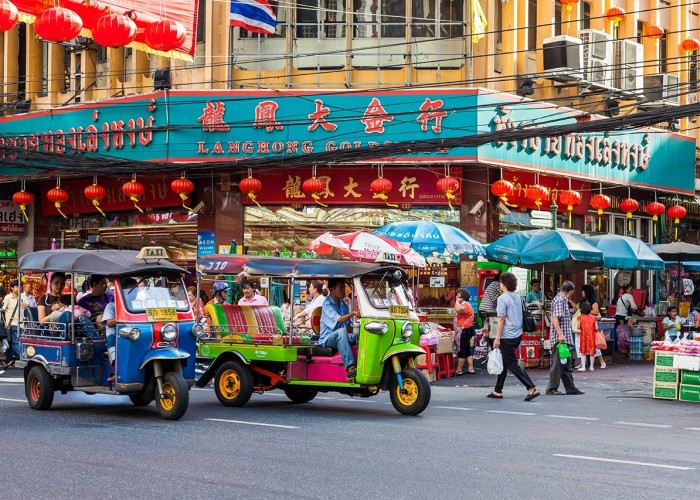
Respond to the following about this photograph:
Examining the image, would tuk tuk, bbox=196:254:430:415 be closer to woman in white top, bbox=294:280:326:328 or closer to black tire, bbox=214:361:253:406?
black tire, bbox=214:361:253:406

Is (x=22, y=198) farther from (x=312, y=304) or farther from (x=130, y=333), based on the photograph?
(x=130, y=333)

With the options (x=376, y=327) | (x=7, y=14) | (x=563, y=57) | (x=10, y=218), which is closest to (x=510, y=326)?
(x=376, y=327)

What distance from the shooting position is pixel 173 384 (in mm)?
13711

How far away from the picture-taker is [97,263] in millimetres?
14500

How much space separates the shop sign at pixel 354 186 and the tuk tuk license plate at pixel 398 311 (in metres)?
11.9

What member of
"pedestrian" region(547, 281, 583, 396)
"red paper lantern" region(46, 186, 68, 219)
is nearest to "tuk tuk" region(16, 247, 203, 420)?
"pedestrian" region(547, 281, 583, 396)

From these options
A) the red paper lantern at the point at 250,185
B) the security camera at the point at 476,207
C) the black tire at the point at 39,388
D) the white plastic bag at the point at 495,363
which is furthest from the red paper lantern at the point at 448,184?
the black tire at the point at 39,388

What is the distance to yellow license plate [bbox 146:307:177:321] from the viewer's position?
14172 mm

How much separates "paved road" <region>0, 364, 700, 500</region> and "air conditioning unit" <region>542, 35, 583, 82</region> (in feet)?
40.0

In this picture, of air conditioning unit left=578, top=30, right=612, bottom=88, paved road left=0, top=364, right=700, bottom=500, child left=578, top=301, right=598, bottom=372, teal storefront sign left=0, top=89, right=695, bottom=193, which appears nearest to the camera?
paved road left=0, top=364, right=700, bottom=500

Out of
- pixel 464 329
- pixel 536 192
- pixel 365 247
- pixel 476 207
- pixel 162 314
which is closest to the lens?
pixel 162 314

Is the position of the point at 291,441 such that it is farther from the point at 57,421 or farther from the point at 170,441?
the point at 57,421

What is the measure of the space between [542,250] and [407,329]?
8864 mm

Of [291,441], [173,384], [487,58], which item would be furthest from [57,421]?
[487,58]
